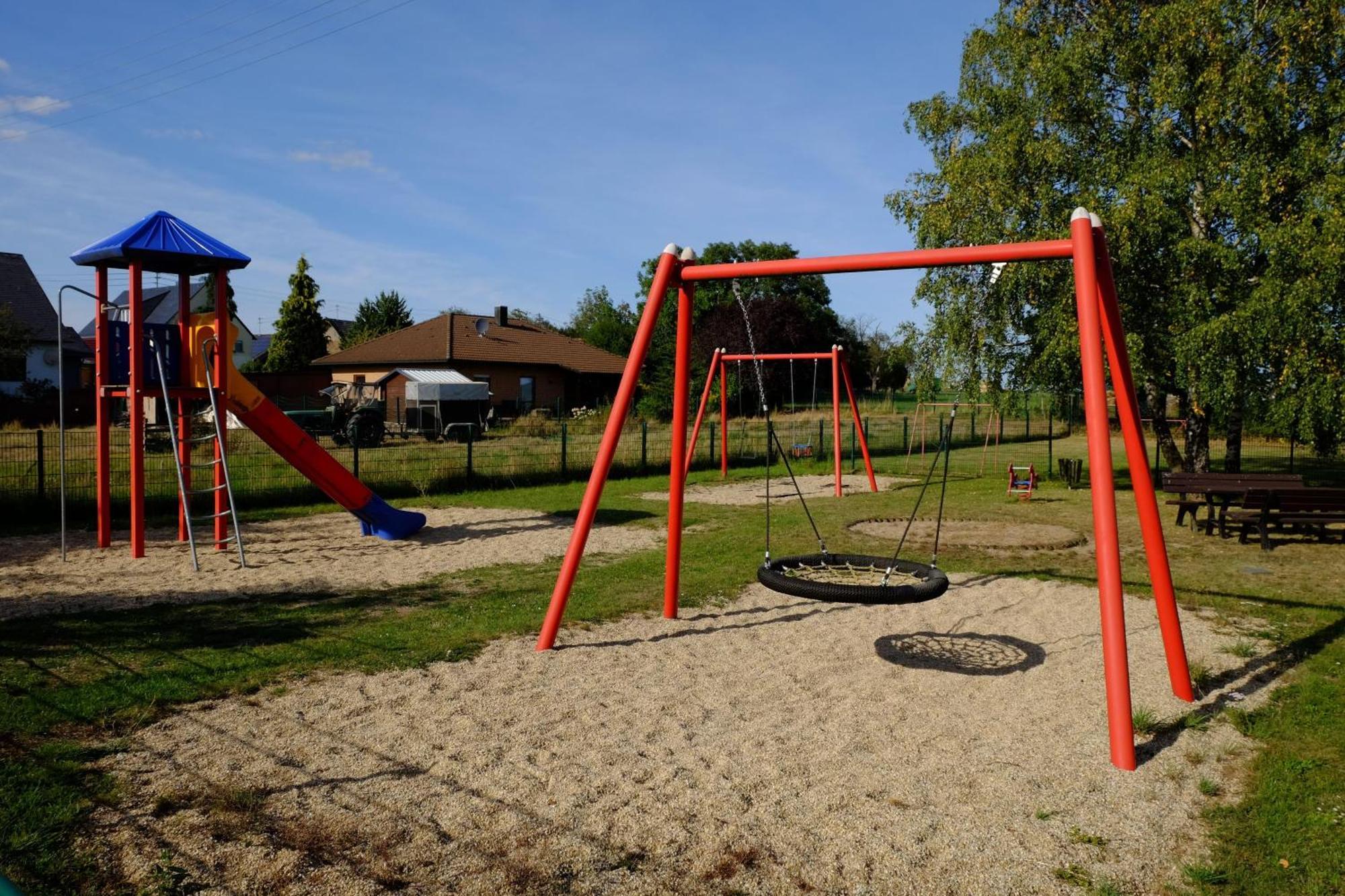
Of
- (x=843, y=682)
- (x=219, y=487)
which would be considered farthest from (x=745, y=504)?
(x=843, y=682)

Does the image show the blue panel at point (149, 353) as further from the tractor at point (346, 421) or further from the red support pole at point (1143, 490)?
the tractor at point (346, 421)

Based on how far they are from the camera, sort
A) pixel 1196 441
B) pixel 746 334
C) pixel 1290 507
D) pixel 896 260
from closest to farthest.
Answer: pixel 896 260, pixel 1290 507, pixel 1196 441, pixel 746 334

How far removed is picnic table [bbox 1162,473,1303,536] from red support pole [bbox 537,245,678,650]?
864 centimetres

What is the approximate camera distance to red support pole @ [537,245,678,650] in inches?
259

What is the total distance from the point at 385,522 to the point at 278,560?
1.78 meters

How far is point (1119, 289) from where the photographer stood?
15.7m

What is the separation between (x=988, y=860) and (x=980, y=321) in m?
15.5

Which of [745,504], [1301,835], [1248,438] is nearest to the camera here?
[1301,835]

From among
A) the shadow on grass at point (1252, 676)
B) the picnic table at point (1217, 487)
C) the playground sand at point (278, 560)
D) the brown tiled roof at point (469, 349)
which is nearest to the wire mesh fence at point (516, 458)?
the playground sand at point (278, 560)

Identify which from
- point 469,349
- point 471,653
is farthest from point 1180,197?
point 469,349

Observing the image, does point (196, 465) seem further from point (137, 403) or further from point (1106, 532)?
point (1106, 532)

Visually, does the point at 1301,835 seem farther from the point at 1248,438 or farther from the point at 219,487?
the point at 1248,438

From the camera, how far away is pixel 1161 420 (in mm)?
16734

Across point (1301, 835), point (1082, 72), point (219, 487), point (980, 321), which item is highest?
point (1082, 72)
